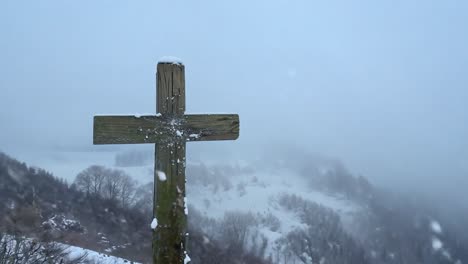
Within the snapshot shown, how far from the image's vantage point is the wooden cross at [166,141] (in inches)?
126

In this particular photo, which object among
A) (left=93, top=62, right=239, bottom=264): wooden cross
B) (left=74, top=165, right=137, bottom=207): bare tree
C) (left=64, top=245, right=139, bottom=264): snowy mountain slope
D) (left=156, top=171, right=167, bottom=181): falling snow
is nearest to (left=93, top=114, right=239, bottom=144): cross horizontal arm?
(left=93, top=62, right=239, bottom=264): wooden cross

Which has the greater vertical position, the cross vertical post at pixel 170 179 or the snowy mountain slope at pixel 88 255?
the cross vertical post at pixel 170 179

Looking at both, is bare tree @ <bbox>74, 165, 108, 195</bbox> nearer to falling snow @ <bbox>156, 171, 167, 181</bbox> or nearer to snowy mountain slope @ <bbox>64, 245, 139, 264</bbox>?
snowy mountain slope @ <bbox>64, 245, 139, 264</bbox>

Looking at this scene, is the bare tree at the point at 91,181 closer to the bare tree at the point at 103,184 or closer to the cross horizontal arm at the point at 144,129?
the bare tree at the point at 103,184

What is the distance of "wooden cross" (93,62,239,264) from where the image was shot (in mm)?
3199

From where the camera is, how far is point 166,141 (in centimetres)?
331

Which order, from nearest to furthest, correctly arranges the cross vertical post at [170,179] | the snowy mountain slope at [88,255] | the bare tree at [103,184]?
the cross vertical post at [170,179] < the snowy mountain slope at [88,255] < the bare tree at [103,184]

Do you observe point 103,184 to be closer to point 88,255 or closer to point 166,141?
point 88,255

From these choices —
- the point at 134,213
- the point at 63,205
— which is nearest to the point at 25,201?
the point at 63,205

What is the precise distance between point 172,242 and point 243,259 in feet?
255

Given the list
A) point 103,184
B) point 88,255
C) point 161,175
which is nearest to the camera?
point 161,175

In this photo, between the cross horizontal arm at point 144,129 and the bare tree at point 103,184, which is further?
the bare tree at point 103,184

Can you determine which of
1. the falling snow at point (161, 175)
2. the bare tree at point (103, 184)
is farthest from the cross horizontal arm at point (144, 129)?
the bare tree at point (103, 184)

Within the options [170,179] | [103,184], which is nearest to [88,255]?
[170,179]
